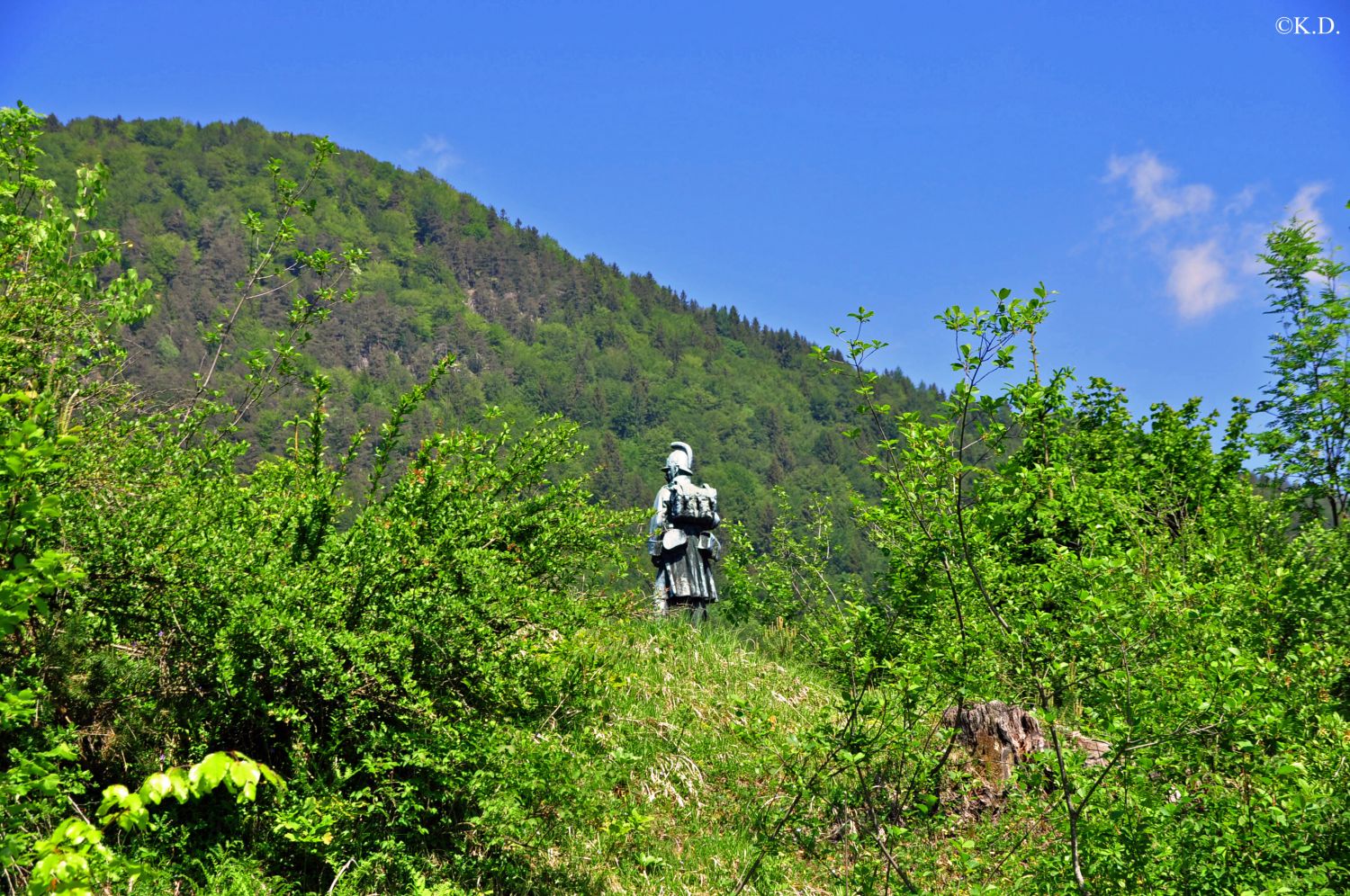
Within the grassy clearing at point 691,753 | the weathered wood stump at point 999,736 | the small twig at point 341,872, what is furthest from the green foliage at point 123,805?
the weathered wood stump at point 999,736

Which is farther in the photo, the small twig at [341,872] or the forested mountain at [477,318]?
the forested mountain at [477,318]

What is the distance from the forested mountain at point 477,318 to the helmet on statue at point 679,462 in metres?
93.1

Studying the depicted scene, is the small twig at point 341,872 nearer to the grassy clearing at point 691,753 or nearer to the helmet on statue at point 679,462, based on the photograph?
the grassy clearing at point 691,753

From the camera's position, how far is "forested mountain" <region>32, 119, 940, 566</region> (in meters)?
129

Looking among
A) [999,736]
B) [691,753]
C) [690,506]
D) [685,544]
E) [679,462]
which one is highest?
[679,462]

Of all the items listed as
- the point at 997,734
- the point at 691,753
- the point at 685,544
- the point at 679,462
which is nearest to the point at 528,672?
the point at 691,753

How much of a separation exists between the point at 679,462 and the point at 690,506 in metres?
0.76

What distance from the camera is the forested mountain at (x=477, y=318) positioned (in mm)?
129375

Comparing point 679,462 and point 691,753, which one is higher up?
point 679,462

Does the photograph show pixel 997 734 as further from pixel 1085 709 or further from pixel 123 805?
pixel 123 805

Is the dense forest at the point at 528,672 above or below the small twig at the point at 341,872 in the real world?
above

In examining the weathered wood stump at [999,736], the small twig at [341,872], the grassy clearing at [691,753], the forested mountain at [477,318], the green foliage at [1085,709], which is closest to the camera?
the green foliage at [1085,709]

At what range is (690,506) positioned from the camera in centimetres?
1181

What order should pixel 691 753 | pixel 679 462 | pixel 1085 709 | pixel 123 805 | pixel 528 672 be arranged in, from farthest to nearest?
pixel 679 462, pixel 691 753, pixel 528 672, pixel 1085 709, pixel 123 805
